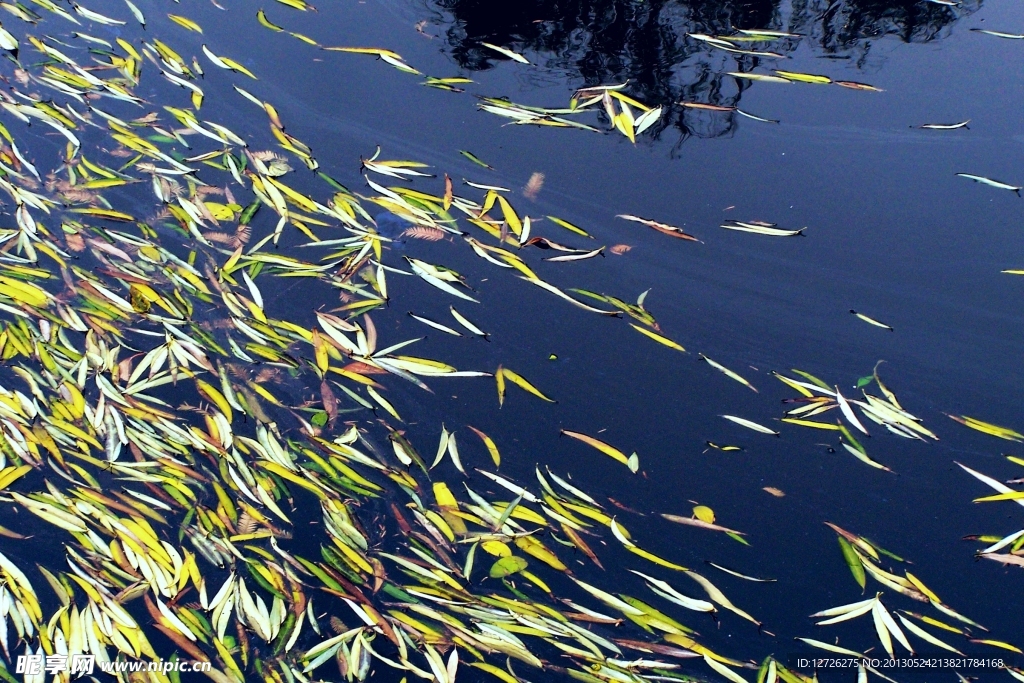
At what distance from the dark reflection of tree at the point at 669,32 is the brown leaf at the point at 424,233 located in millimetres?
709

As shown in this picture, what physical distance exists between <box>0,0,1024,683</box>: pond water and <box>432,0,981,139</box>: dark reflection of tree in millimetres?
11

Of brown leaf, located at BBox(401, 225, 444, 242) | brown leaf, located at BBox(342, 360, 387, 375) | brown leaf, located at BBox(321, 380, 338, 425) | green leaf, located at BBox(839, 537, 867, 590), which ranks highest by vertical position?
brown leaf, located at BBox(401, 225, 444, 242)

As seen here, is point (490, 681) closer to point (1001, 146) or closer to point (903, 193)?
point (903, 193)

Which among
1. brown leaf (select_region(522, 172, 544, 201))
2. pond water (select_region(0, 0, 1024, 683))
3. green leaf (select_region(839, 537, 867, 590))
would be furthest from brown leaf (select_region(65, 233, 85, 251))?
green leaf (select_region(839, 537, 867, 590))

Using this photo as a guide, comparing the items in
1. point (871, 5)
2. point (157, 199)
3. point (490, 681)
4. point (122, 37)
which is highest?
point (871, 5)

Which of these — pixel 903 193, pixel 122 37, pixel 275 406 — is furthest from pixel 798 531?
pixel 122 37

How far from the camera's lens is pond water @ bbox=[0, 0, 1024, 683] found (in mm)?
1422

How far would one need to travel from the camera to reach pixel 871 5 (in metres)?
2.42

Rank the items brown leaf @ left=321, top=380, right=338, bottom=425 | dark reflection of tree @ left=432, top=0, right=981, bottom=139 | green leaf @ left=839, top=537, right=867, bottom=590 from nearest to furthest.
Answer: green leaf @ left=839, top=537, right=867, bottom=590, brown leaf @ left=321, top=380, right=338, bottom=425, dark reflection of tree @ left=432, top=0, right=981, bottom=139

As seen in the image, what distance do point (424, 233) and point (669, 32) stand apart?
116cm

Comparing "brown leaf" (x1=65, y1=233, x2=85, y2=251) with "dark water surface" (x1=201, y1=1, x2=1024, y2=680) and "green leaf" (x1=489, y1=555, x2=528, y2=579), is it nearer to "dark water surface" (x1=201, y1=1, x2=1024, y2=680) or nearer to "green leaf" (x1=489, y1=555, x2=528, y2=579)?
"dark water surface" (x1=201, y1=1, x2=1024, y2=680)

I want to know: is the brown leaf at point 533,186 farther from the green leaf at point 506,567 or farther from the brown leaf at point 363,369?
the green leaf at point 506,567

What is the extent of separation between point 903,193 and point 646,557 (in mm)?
1248

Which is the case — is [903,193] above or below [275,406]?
above
